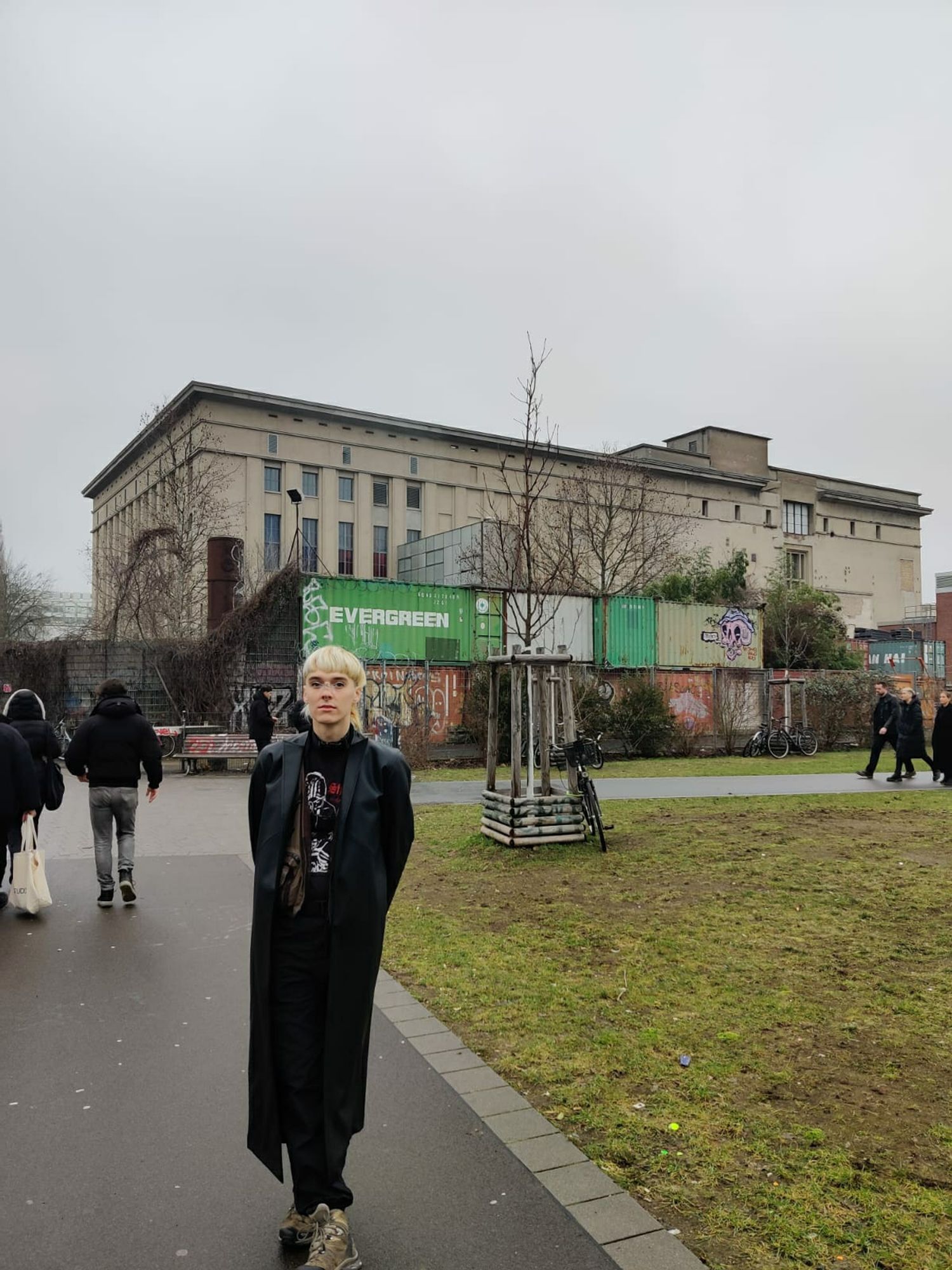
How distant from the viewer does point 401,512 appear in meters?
73.7

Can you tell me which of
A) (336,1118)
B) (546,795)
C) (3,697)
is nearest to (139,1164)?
(336,1118)

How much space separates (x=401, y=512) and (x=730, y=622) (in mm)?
44158

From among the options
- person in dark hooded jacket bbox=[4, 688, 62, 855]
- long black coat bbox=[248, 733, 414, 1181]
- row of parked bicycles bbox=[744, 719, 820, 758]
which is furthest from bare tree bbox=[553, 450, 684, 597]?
long black coat bbox=[248, 733, 414, 1181]

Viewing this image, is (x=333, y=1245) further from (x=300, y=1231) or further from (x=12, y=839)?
(x=12, y=839)

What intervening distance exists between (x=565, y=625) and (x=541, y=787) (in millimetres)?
17765

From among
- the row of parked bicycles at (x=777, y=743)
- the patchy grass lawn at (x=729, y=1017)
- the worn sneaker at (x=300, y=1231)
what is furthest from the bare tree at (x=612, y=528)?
the worn sneaker at (x=300, y=1231)

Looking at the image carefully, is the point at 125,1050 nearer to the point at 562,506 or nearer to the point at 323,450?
the point at 562,506

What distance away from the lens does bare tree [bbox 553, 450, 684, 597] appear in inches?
1772

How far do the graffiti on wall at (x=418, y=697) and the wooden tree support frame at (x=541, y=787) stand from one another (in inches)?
507

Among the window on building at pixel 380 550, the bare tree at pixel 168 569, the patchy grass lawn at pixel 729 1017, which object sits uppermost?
the window on building at pixel 380 550

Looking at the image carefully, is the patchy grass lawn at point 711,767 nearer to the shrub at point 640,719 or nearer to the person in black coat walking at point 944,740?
the shrub at point 640,719

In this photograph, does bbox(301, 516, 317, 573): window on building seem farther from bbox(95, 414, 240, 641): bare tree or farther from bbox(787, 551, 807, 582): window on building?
bbox(787, 551, 807, 582): window on building

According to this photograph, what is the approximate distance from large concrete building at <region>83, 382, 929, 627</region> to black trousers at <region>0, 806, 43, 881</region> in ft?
145

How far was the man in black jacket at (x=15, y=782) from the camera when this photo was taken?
780 centimetres
